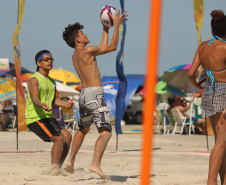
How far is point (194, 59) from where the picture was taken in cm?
381

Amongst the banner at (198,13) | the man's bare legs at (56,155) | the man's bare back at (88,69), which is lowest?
the man's bare legs at (56,155)

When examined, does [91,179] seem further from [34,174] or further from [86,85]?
[86,85]

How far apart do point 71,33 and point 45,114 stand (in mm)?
1116

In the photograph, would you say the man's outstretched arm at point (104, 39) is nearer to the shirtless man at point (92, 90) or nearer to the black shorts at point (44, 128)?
the shirtless man at point (92, 90)

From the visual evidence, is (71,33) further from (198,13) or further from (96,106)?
(198,13)

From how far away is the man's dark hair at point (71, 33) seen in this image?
4.54 metres

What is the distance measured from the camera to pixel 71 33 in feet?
15.0

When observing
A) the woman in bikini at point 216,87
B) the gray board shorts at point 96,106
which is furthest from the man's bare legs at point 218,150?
the gray board shorts at point 96,106

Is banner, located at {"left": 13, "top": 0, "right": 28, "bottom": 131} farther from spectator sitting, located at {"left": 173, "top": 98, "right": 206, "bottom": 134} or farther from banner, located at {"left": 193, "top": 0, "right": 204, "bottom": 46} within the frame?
spectator sitting, located at {"left": 173, "top": 98, "right": 206, "bottom": 134}

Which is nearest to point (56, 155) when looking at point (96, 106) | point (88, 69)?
point (96, 106)

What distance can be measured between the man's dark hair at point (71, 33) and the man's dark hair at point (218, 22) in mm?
1700

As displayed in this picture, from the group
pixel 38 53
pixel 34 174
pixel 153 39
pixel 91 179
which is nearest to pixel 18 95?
pixel 38 53

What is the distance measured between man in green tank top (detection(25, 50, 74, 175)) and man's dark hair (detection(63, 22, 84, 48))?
1.82 ft

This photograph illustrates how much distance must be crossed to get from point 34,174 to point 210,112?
2402 millimetres
